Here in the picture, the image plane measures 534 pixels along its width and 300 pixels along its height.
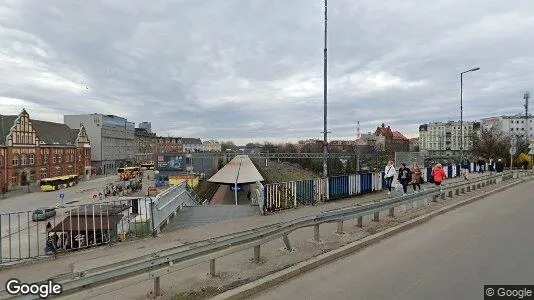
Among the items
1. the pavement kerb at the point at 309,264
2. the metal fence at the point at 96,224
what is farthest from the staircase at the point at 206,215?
the pavement kerb at the point at 309,264

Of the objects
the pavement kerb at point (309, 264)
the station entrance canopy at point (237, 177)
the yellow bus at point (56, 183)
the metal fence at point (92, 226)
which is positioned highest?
the metal fence at point (92, 226)

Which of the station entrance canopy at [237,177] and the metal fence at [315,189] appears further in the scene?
the station entrance canopy at [237,177]

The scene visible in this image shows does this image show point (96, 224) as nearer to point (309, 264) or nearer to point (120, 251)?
point (120, 251)

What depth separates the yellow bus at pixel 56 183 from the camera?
6556 centimetres

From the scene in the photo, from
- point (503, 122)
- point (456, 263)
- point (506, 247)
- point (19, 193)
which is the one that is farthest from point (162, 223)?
point (503, 122)

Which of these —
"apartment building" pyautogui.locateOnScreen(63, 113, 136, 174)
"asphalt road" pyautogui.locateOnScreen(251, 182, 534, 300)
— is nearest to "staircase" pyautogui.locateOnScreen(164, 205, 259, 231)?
"asphalt road" pyautogui.locateOnScreen(251, 182, 534, 300)

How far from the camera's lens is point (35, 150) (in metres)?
73.2

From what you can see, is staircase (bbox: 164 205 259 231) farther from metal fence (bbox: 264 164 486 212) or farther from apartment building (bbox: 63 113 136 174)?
apartment building (bbox: 63 113 136 174)

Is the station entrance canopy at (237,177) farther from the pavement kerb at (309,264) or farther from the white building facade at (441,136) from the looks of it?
the white building facade at (441,136)

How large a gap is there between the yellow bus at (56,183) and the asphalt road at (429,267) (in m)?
68.9

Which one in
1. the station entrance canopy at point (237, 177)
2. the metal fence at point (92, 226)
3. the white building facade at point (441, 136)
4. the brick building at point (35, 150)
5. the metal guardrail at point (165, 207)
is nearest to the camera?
the metal fence at point (92, 226)

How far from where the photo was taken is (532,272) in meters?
6.22

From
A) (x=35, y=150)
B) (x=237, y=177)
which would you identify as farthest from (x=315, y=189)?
(x=35, y=150)

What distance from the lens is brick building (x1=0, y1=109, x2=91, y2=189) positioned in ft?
214
